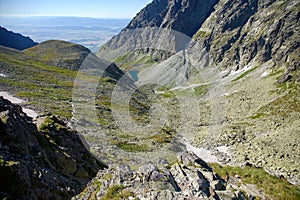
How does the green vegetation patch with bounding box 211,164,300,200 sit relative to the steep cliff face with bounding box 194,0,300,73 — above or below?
below

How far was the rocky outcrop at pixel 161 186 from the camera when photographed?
15.4m

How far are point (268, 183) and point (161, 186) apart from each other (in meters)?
8.40

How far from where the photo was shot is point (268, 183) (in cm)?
1909

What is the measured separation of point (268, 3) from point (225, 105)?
121 meters

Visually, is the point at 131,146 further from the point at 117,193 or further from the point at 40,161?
the point at 117,193

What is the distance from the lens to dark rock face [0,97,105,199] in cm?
1438

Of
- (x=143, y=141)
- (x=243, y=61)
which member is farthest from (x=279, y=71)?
(x=143, y=141)

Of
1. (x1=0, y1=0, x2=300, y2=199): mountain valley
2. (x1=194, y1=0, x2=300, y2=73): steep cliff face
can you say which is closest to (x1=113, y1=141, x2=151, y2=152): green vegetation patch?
(x1=0, y1=0, x2=300, y2=199): mountain valley

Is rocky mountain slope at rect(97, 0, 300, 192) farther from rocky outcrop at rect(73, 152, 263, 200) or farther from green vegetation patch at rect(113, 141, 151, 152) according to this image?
green vegetation patch at rect(113, 141, 151, 152)

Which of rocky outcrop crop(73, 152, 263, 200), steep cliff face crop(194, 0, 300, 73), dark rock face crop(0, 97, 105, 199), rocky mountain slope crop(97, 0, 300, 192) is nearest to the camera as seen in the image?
dark rock face crop(0, 97, 105, 199)

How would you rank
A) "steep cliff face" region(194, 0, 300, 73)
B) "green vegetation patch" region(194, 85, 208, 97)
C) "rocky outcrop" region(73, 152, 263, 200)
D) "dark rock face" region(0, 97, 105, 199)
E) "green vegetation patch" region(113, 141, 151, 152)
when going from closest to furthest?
1. "dark rock face" region(0, 97, 105, 199)
2. "rocky outcrop" region(73, 152, 263, 200)
3. "green vegetation patch" region(113, 141, 151, 152)
4. "steep cliff face" region(194, 0, 300, 73)
5. "green vegetation patch" region(194, 85, 208, 97)

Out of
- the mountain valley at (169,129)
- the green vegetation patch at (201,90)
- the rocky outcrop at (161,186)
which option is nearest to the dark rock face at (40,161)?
the mountain valley at (169,129)

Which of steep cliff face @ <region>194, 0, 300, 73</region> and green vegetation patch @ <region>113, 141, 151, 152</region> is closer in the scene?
green vegetation patch @ <region>113, 141, 151, 152</region>

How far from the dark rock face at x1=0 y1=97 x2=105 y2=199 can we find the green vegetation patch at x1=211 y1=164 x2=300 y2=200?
12438mm
